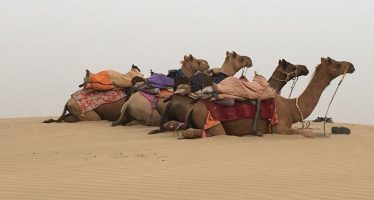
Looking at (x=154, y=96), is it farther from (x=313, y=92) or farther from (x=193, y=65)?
(x=313, y=92)

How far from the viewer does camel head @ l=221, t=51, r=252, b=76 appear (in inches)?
448

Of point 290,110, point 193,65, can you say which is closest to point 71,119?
point 193,65

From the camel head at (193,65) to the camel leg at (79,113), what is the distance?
2411 millimetres

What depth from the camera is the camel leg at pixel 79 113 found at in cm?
1298

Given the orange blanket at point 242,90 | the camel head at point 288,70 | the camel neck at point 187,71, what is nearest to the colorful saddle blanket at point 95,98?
the camel neck at point 187,71

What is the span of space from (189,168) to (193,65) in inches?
281

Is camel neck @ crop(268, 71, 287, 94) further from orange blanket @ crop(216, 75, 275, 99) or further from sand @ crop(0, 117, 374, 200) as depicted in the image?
sand @ crop(0, 117, 374, 200)

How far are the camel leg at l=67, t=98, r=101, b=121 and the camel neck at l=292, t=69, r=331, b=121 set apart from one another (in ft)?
18.3

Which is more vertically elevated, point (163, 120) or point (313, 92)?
point (313, 92)

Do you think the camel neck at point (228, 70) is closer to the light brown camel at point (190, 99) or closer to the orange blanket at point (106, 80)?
the light brown camel at point (190, 99)

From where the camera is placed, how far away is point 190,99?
9.62 m

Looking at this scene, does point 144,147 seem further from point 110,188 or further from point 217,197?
point 217,197

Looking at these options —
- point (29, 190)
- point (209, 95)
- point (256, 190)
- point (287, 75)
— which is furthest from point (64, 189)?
point (287, 75)

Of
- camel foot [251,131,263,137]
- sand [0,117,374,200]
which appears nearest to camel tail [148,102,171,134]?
sand [0,117,374,200]
